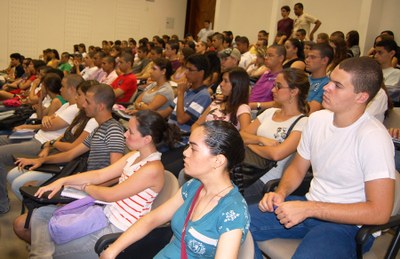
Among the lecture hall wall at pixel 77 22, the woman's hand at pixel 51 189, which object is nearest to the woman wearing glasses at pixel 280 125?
the woman's hand at pixel 51 189

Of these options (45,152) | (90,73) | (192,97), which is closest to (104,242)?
(45,152)

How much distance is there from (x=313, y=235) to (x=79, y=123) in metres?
2.13

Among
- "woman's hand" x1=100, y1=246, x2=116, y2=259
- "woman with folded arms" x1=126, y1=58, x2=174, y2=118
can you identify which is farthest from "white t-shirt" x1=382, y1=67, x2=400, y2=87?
"woman's hand" x1=100, y1=246, x2=116, y2=259

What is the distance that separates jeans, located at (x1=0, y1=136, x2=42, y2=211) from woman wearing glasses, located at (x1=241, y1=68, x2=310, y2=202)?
6.28 ft

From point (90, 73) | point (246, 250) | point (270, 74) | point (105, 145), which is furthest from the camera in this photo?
point (90, 73)

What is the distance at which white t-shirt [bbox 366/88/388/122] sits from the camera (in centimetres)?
322

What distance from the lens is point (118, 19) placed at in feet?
41.8

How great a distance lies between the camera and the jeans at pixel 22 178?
299cm

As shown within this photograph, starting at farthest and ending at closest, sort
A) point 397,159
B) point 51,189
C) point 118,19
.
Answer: point 118,19
point 397,159
point 51,189

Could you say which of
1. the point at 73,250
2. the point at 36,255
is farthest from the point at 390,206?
the point at 36,255

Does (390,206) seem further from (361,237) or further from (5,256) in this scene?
(5,256)

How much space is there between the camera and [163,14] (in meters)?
13.5

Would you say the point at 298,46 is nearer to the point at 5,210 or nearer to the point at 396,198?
the point at 396,198

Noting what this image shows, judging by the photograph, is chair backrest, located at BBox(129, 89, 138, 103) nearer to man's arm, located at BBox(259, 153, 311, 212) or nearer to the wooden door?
man's arm, located at BBox(259, 153, 311, 212)
